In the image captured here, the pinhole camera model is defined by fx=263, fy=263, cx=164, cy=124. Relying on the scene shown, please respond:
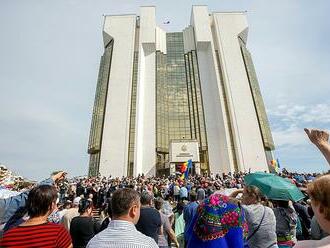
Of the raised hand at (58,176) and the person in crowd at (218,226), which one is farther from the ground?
the raised hand at (58,176)

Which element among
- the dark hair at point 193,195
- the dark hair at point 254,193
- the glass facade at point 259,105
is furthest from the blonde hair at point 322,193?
the glass facade at point 259,105

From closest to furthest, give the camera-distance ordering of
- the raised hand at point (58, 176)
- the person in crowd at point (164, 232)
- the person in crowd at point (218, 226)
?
the person in crowd at point (218, 226) < the raised hand at point (58, 176) < the person in crowd at point (164, 232)

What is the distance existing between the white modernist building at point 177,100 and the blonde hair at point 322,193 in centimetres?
3027

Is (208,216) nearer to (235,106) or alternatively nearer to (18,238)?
(18,238)

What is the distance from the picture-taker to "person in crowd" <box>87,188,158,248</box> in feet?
5.97

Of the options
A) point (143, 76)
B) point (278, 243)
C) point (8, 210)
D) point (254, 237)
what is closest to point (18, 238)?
point (8, 210)

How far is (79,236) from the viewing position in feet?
13.3

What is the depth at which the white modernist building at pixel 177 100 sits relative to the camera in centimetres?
3403

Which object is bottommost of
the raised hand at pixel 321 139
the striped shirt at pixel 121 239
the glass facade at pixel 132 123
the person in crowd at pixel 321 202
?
the striped shirt at pixel 121 239

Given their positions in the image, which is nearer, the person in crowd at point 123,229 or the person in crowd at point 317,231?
the person in crowd at point 123,229

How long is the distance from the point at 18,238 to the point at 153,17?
45030 millimetres

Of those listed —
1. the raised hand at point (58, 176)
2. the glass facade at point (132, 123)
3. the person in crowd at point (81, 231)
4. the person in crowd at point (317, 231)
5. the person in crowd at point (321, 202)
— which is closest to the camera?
the person in crowd at point (321, 202)

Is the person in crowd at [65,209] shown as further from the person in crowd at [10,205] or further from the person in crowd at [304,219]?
the person in crowd at [304,219]

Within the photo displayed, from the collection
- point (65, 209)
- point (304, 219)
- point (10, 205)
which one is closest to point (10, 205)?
point (10, 205)
